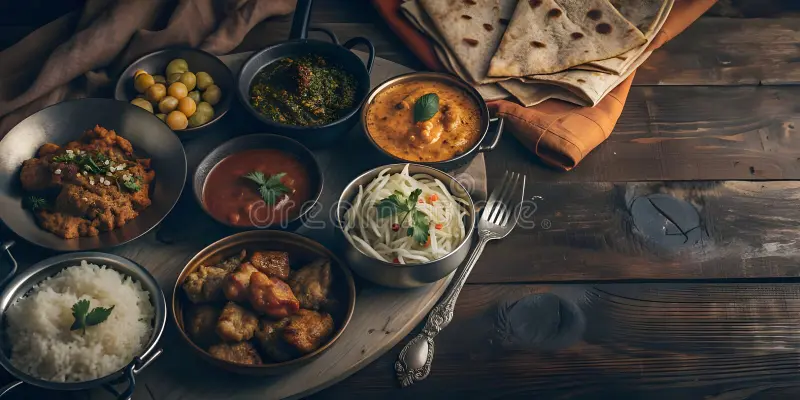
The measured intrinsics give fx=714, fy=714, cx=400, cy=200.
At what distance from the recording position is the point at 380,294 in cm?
347

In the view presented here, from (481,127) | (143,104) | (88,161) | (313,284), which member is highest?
(88,161)

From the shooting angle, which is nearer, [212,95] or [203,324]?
[203,324]

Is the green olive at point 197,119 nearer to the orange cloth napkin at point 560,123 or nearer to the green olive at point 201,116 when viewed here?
the green olive at point 201,116

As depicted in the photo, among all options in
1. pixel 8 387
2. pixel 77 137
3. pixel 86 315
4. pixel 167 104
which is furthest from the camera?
pixel 167 104

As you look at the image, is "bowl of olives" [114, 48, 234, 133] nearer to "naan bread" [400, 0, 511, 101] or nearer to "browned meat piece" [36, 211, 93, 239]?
"browned meat piece" [36, 211, 93, 239]

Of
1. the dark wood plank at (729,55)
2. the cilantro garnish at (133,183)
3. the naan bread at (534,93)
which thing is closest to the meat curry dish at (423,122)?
the naan bread at (534,93)

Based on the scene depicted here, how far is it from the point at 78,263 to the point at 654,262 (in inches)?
117

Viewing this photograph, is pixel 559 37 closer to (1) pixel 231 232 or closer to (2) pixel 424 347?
(2) pixel 424 347

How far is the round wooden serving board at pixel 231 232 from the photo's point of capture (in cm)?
311

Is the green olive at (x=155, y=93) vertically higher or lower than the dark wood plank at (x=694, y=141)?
higher

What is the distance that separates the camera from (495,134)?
423 centimetres

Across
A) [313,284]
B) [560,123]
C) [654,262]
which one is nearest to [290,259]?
[313,284]

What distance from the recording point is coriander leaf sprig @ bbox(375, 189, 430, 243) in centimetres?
341

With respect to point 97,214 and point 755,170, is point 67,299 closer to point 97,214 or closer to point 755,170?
point 97,214
